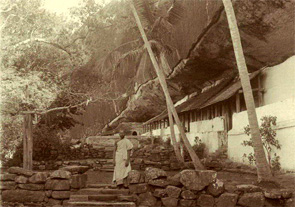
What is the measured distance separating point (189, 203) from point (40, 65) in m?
13.4

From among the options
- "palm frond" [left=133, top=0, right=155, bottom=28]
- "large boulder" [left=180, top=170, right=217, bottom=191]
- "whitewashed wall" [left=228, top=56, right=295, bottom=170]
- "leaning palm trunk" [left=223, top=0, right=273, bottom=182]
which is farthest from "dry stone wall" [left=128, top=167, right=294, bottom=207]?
"palm frond" [left=133, top=0, right=155, bottom=28]

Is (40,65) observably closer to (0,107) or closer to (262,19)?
(0,107)

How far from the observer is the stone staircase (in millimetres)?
7500

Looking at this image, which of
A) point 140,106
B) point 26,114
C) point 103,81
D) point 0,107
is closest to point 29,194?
point 26,114

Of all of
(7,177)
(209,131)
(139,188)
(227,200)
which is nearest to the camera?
(227,200)

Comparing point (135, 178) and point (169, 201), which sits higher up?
point (135, 178)

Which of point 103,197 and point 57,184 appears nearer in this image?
point 103,197

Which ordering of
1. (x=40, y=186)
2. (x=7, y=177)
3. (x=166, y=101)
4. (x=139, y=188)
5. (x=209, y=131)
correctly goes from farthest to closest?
(x=209, y=131) < (x=166, y=101) < (x=7, y=177) < (x=40, y=186) < (x=139, y=188)

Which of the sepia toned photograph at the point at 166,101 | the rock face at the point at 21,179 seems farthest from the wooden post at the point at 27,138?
the rock face at the point at 21,179

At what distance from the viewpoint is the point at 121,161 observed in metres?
9.11

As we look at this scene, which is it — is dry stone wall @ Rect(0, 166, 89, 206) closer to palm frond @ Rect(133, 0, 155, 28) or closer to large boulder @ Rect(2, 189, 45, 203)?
large boulder @ Rect(2, 189, 45, 203)

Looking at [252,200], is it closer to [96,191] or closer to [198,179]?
[198,179]

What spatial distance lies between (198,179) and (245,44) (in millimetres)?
12460

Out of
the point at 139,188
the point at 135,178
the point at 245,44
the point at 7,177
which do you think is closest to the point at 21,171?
the point at 7,177
